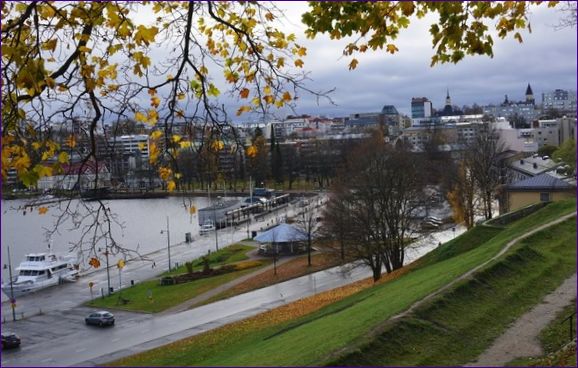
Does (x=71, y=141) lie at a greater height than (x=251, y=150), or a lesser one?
greater

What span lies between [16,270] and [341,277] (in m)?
20.1

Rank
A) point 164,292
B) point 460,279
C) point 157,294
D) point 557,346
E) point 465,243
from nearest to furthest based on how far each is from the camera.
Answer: point 557,346
point 460,279
point 465,243
point 157,294
point 164,292

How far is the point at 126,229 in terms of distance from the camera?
47.4 metres

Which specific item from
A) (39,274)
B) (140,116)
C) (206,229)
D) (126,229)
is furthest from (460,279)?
(206,229)

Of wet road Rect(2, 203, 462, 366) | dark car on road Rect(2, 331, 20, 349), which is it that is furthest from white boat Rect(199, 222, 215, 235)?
dark car on road Rect(2, 331, 20, 349)

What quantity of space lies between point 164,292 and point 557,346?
2190 centimetres

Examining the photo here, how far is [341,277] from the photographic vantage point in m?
27.6

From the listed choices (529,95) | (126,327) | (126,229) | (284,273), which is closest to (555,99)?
(529,95)

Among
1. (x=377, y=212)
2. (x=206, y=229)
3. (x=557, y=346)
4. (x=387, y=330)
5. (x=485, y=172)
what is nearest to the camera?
(x=557, y=346)

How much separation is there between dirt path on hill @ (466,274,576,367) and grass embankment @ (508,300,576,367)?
0.31 ft

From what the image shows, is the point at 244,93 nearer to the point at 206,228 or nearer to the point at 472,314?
the point at 472,314

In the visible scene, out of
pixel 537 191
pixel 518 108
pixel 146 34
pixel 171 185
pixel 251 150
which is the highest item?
pixel 518 108

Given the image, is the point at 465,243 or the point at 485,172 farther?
the point at 485,172

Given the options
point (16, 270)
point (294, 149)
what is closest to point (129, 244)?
point (16, 270)
